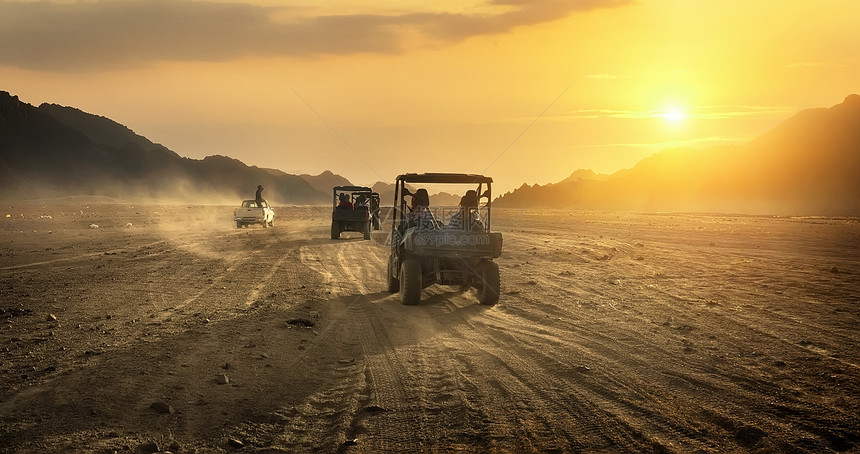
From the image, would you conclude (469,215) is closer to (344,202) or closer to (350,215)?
(350,215)

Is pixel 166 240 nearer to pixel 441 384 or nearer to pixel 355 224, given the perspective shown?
pixel 355 224

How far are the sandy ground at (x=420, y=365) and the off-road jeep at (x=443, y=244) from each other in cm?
54

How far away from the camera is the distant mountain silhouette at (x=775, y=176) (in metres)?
152

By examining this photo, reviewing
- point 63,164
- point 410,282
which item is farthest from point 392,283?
point 63,164

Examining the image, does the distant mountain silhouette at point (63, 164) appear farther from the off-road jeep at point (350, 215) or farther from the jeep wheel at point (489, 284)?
the jeep wheel at point (489, 284)

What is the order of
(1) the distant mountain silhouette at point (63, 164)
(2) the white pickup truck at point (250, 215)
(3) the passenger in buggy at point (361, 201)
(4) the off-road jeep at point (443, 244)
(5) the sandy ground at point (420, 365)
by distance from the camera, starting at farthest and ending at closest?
(1) the distant mountain silhouette at point (63, 164) < (2) the white pickup truck at point (250, 215) < (3) the passenger in buggy at point (361, 201) < (4) the off-road jeep at point (443, 244) < (5) the sandy ground at point (420, 365)

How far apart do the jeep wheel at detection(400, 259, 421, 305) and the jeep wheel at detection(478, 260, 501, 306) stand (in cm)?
137

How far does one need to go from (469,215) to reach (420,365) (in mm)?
5883

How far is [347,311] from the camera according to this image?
40.8ft

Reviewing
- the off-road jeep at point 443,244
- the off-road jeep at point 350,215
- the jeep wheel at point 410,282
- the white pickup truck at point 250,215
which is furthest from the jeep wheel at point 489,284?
the white pickup truck at point 250,215

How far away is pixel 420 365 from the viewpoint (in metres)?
8.48

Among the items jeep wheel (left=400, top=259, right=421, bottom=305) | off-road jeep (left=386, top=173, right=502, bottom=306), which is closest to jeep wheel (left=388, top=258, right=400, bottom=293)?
off-road jeep (left=386, top=173, right=502, bottom=306)

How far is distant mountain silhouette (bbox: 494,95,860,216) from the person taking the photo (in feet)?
497

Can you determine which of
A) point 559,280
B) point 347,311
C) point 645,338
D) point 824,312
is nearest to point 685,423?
point 645,338
